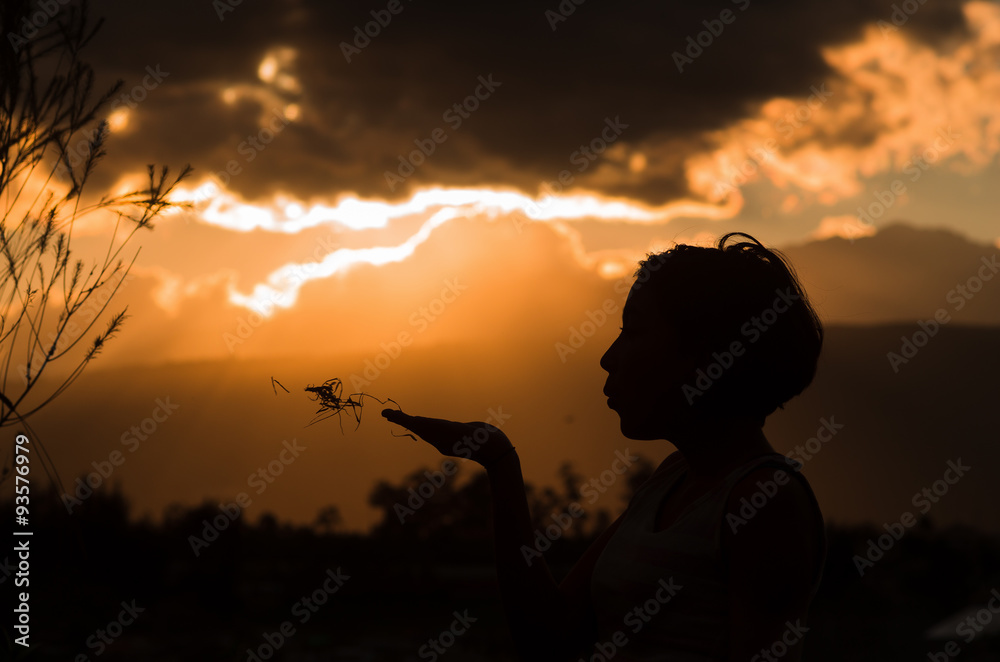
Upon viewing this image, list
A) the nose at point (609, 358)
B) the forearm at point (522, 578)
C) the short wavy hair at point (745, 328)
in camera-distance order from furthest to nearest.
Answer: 1. the forearm at point (522, 578)
2. the nose at point (609, 358)
3. the short wavy hair at point (745, 328)

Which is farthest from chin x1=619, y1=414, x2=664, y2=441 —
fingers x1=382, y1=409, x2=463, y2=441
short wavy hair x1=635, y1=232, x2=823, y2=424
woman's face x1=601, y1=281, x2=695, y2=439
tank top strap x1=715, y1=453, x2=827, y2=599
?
fingers x1=382, y1=409, x2=463, y2=441

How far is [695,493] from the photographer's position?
63.6 inches

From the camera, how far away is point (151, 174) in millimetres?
2438

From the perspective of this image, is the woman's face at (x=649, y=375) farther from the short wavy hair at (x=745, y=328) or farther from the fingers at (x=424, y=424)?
the fingers at (x=424, y=424)

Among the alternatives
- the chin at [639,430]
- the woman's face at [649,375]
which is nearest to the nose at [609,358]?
the woman's face at [649,375]

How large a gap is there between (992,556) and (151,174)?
12.2 m

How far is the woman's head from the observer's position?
1579 mm

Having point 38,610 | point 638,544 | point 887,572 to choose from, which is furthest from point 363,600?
point 638,544

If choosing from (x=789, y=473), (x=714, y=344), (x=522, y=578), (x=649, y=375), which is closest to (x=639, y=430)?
(x=649, y=375)

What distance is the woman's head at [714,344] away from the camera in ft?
5.18

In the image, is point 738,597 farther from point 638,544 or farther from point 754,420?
point 754,420

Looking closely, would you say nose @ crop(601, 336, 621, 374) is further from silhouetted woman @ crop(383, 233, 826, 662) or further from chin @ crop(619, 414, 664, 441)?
chin @ crop(619, 414, 664, 441)

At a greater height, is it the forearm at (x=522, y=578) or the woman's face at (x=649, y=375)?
the woman's face at (x=649, y=375)

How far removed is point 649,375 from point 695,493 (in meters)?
0.27
